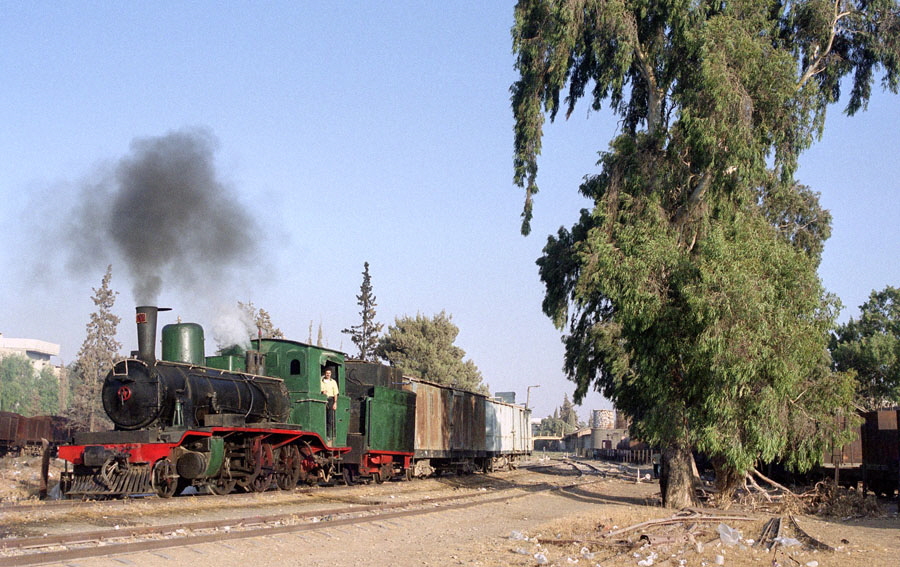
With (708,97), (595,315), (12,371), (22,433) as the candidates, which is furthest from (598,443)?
(12,371)

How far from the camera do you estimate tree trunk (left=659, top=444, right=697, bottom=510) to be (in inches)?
716

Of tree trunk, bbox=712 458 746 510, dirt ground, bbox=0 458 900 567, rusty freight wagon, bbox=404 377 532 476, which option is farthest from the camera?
rusty freight wagon, bbox=404 377 532 476

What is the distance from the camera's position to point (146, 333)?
15.3 m

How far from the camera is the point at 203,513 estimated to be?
12789 mm

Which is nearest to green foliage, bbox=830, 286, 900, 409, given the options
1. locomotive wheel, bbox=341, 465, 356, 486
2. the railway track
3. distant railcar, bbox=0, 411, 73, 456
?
locomotive wheel, bbox=341, 465, 356, 486

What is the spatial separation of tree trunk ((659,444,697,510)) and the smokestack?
11.0 m

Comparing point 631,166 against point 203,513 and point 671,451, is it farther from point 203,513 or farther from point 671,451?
point 203,513

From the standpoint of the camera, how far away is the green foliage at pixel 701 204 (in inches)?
630

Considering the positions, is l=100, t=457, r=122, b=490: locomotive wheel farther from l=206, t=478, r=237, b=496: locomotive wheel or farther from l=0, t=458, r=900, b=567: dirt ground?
l=0, t=458, r=900, b=567: dirt ground

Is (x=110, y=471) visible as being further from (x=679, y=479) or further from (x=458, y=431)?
(x=458, y=431)

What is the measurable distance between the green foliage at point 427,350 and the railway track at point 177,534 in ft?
148

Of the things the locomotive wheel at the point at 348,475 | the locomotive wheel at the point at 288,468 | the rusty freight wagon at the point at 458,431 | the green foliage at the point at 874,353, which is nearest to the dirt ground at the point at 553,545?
the locomotive wheel at the point at 288,468

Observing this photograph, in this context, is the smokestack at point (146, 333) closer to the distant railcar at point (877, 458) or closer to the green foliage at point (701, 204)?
the green foliage at point (701, 204)

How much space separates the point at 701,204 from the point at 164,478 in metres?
12.5
